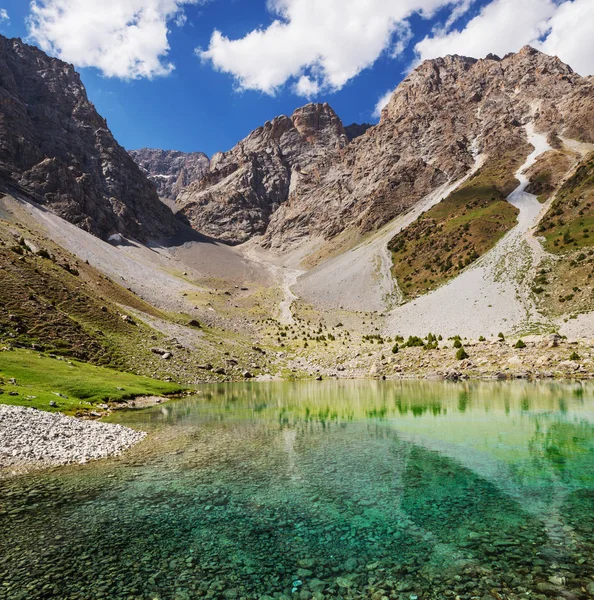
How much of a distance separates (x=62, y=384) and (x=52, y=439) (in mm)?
15942

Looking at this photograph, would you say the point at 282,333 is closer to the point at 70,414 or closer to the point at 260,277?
the point at 70,414

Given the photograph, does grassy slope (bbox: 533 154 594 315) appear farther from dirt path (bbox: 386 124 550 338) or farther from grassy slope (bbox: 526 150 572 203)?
grassy slope (bbox: 526 150 572 203)

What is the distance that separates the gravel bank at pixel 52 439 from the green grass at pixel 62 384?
12.9 feet

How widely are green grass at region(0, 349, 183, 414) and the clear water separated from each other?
11080mm

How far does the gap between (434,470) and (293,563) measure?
982cm

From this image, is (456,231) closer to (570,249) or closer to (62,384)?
(570,249)

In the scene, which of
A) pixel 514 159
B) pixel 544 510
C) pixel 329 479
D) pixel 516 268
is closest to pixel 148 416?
pixel 329 479

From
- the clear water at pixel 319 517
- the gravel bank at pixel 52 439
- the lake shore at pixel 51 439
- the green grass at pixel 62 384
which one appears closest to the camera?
the clear water at pixel 319 517

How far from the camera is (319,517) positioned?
44.5 feet

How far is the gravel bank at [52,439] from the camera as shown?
20312mm

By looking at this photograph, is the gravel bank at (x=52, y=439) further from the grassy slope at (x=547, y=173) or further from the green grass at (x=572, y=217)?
the grassy slope at (x=547, y=173)

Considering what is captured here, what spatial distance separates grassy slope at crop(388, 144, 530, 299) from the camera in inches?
5148

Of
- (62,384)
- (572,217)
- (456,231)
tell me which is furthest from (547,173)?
(62,384)

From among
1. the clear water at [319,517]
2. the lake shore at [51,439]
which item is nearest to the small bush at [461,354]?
the clear water at [319,517]
